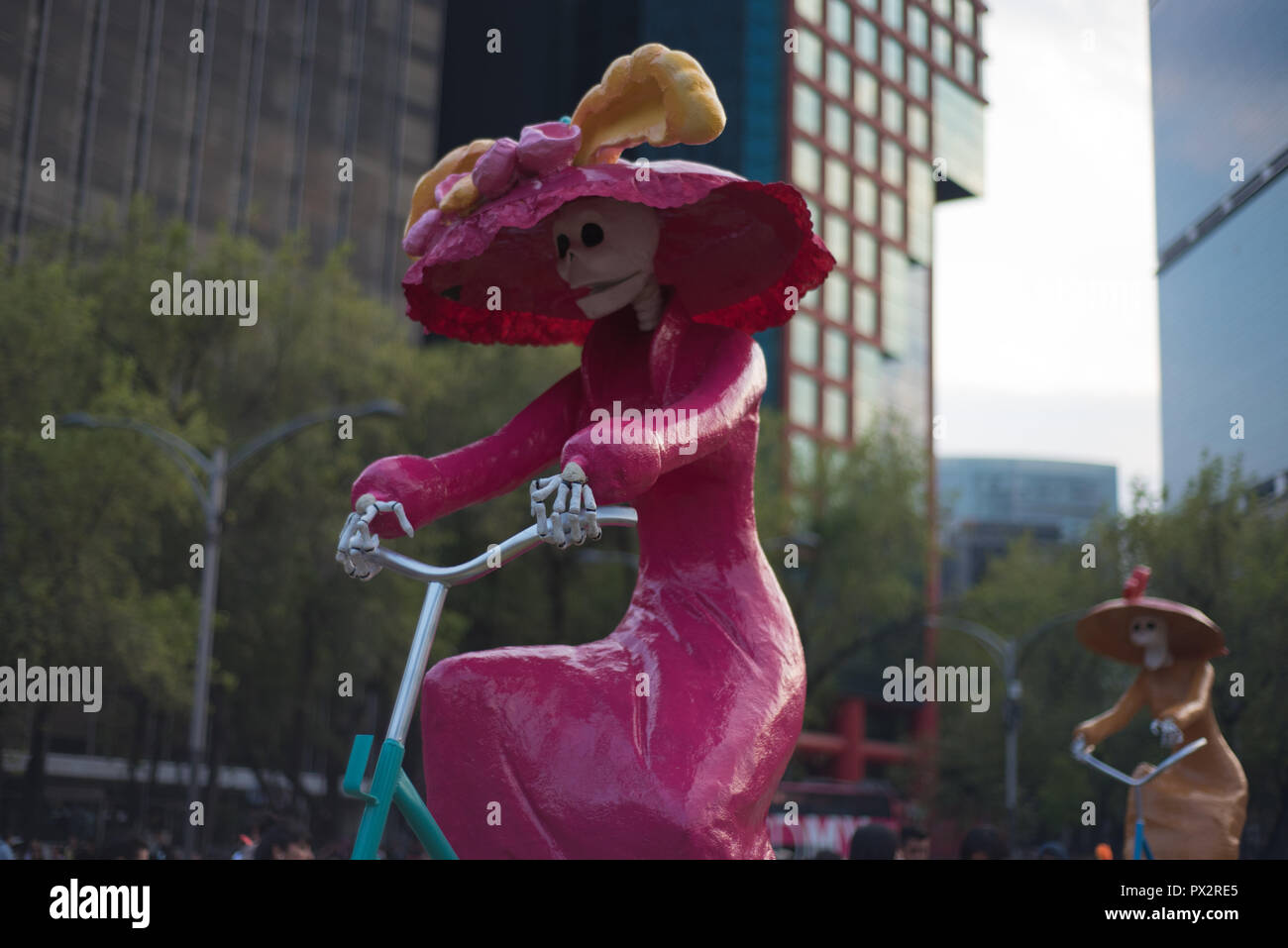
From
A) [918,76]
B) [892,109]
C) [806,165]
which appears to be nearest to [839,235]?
[806,165]

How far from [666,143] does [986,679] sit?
1255 inches

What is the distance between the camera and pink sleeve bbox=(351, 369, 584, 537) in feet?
12.1

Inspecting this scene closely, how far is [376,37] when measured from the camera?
42531 millimetres

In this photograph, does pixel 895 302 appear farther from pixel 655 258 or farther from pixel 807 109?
pixel 655 258

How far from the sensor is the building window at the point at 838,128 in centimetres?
5466

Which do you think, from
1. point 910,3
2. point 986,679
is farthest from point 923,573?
point 910,3

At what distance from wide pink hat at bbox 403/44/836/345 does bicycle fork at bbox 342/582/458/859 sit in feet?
4.39

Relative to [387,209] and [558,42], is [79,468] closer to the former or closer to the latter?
[387,209]

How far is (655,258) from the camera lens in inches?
168

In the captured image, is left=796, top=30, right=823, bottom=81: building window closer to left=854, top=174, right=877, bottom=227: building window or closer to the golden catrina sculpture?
left=854, top=174, right=877, bottom=227: building window

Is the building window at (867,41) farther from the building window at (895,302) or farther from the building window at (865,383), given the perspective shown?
the building window at (865,383)

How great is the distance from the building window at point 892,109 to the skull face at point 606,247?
56.6m

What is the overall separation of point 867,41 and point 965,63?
21.6 feet

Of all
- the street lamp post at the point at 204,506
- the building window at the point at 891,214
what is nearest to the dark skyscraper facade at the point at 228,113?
the street lamp post at the point at 204,506
